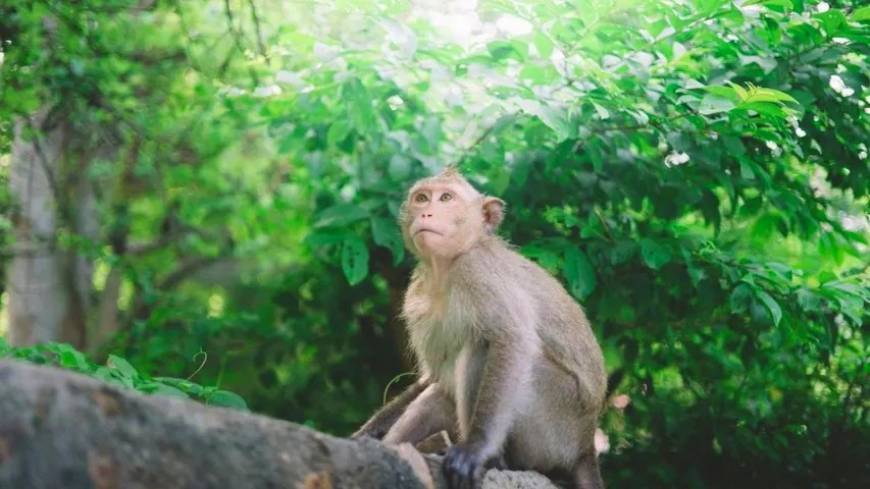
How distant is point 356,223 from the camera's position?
6273 millimetres

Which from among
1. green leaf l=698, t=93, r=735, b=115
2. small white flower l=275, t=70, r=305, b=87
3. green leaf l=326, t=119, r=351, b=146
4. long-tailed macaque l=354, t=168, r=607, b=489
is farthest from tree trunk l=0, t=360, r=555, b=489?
small white flower l=275, t=70, r=305, b=87

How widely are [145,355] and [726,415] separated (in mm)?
4151

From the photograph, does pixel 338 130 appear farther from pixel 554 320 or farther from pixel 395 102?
pixel 554 320

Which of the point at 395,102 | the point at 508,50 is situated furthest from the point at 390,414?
the point at 395,102

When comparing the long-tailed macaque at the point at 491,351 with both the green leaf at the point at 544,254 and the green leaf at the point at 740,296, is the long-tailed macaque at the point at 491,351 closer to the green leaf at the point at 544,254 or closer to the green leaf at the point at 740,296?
the green leaf at the point at 544,254

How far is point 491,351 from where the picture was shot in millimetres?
4387

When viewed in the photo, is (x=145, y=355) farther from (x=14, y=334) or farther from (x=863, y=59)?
(x=863, y=59)

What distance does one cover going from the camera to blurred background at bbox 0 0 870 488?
5.07 metres

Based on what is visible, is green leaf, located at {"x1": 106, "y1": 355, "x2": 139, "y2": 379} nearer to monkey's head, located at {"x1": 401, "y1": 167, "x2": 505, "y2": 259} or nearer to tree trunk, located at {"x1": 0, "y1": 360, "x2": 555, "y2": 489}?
tree trunk, located at {"x1": 0, "y1": 360, "x2": 555, "y2": 489}

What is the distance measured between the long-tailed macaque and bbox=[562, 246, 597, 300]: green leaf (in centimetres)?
48

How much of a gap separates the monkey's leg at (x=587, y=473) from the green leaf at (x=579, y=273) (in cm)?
106

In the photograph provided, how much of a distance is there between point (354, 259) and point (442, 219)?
1.18 meters

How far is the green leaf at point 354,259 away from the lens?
18.7 ft

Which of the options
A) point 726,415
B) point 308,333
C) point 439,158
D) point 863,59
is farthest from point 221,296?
point 863,59
